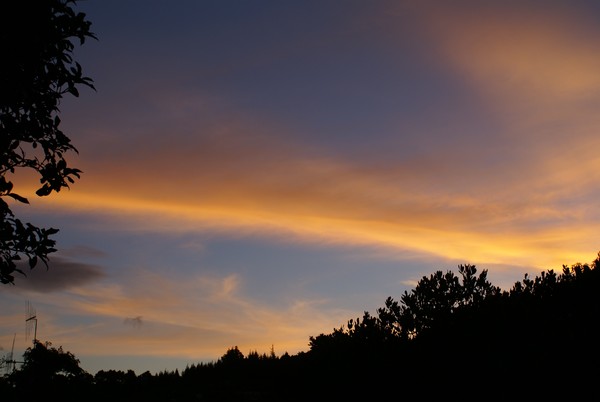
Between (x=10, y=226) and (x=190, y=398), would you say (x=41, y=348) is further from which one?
(x=10, y=226)

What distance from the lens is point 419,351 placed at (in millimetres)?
17000

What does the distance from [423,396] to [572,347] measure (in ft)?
15.3

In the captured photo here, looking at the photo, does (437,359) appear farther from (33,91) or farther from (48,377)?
(48,377)

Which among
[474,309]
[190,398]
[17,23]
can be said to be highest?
[17,23]

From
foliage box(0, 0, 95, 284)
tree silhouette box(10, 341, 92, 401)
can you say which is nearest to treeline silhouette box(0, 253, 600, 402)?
tree silhouette box(10, 341, 92, 401)

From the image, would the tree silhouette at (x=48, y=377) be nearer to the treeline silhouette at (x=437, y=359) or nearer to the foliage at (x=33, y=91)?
the treeline silhouette at (x=437, y=359)

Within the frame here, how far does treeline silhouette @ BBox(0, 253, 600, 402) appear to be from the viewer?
1280cm

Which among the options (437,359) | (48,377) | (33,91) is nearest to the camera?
(33,91)

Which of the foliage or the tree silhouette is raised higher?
the foliage

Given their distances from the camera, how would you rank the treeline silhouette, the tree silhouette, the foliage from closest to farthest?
the foliage < the treeline silhouette < the tree silhouette

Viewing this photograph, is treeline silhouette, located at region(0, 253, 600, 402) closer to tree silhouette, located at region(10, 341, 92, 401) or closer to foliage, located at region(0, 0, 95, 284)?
tree silhouette, located at region(10, 341, 92, 401)

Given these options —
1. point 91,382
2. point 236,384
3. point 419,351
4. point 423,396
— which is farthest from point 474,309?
point 91,382

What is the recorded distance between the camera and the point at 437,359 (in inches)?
632

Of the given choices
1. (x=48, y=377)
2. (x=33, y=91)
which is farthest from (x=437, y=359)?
(x=48, y=377)
